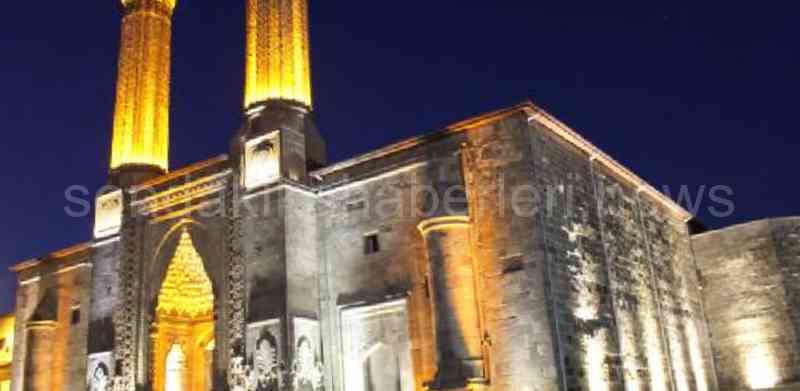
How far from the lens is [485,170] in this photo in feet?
44.8

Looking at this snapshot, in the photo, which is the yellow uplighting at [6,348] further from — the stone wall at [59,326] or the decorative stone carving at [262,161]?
the decorative stone carving at [262,161]

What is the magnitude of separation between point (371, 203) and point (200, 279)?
20.3 ft

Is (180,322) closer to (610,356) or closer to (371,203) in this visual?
(371,203)

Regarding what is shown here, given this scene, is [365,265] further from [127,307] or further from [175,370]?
[175,370]

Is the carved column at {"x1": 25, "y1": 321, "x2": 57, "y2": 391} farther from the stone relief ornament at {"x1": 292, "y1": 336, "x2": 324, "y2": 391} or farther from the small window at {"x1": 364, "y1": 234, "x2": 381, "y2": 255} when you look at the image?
the small window at {"x1": 364, "y1": 234, "x2": 381, "y2": 255}

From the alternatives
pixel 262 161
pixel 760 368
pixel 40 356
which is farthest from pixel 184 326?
pixel 760 368

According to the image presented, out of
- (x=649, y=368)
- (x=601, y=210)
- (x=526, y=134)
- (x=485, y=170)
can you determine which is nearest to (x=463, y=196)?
(x=485, y=170)

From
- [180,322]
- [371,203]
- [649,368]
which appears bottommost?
[649,368]

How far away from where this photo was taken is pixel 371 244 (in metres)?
14.7

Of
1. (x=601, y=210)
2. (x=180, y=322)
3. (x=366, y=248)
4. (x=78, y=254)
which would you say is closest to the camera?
(x=366, y=248)

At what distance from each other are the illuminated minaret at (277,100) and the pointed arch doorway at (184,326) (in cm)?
263

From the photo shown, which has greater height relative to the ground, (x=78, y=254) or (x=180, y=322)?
(x=78, y=254)

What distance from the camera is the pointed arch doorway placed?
17016 millimetres

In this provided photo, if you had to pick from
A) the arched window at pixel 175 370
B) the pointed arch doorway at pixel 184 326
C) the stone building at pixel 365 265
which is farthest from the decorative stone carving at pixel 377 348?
the arched window at pixel 175 370
